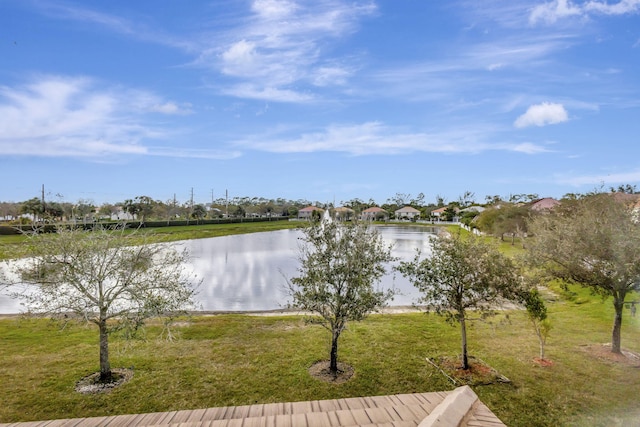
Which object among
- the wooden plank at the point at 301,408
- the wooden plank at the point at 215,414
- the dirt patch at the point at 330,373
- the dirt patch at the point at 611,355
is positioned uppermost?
the wooden plank at the point at 301,408

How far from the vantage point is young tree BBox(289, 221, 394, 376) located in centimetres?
951

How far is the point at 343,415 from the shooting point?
6402mm

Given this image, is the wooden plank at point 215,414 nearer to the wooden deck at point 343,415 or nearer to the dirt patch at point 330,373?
the wooden deck at point 343,415

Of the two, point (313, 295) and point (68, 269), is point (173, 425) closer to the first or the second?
point (313, 295)

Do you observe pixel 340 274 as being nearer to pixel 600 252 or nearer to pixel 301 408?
pixel 301 408

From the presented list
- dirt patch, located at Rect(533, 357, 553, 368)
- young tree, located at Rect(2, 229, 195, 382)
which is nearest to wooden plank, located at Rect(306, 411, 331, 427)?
young tree, located at Rect(2, 229, 195, 382)

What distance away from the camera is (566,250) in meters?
10.6

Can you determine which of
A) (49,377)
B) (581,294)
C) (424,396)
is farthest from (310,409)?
(581,294)

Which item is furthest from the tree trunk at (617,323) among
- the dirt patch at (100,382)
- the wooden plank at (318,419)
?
the dirt patch at (100,382)

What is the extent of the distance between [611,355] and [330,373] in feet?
28.3

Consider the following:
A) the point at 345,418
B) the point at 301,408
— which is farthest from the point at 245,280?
the point at 345,418

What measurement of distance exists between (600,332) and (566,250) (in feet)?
16.4

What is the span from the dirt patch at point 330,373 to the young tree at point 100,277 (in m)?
4.29

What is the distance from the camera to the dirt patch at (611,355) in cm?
1020
